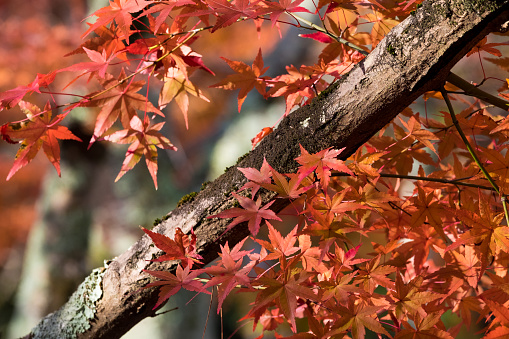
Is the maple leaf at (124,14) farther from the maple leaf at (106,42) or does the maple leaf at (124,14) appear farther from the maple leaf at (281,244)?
the maple leaf at (281,244)

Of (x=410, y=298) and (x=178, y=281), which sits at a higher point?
(x=178, y=281)

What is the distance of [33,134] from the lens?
784 millimetres

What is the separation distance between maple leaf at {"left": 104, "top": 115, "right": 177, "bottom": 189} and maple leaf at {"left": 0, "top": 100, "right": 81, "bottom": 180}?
0.11 m

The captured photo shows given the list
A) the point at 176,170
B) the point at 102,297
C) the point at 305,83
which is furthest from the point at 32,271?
the point at 305,83

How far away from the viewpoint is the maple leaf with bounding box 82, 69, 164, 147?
2.54 feet

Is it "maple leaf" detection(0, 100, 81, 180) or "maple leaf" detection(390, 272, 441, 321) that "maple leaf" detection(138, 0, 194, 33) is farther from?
"maple leaf" detection(390, 272, 441, 321)

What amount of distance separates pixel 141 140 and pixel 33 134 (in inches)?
8.3

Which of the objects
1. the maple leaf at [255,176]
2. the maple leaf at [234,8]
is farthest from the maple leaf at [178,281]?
the maple leaf at [234,8]

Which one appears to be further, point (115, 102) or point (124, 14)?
point (115, 102)

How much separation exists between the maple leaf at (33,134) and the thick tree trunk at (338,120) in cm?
27

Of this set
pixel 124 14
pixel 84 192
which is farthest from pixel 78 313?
pixel 84 192

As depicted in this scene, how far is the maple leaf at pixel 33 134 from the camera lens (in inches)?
30.0

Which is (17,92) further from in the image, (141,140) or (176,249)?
(176,249)

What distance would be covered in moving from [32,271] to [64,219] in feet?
1.04
